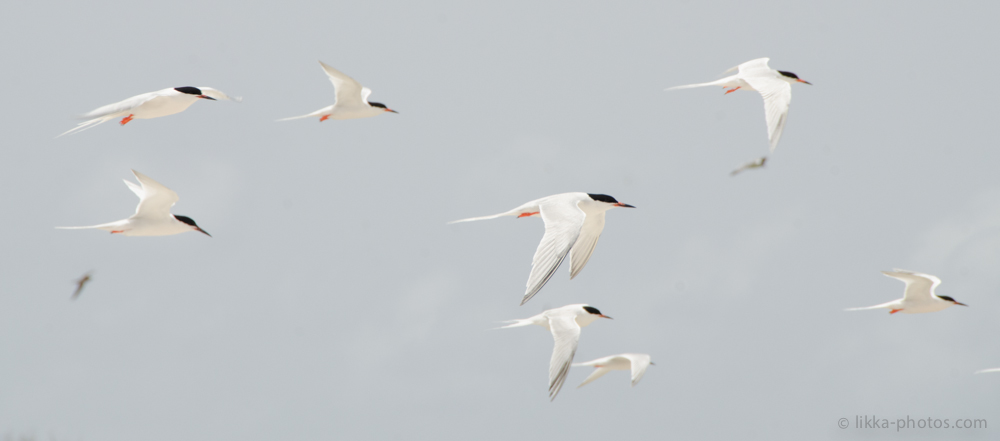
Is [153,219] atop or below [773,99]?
below

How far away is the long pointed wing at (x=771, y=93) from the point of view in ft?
31.3

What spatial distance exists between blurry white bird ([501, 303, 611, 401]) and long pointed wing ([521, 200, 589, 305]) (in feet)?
3.57

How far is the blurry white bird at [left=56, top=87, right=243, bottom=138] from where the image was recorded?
8508mm

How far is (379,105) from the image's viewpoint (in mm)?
10812

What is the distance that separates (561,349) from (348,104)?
401 centimetres

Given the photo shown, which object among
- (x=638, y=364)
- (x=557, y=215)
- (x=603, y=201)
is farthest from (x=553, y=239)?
(x=638, y=364)

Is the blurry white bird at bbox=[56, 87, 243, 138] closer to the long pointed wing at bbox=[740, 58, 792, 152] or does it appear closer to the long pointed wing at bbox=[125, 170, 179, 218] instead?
the long pointed wing at bbox=[125, 170, 179, 218]

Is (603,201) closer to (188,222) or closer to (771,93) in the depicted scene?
(771,93)

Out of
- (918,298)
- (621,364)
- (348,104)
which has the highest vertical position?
(348,104)

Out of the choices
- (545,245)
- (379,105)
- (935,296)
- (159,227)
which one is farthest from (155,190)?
(935,296)

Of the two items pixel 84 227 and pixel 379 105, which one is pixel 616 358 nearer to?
pixel 379 105

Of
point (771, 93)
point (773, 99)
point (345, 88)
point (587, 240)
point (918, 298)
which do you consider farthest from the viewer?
point (918, 298)

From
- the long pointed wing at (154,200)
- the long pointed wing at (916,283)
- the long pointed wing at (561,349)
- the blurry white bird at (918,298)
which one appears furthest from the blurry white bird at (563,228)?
the blurry white bird at (918,298)

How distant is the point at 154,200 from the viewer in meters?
9.04
